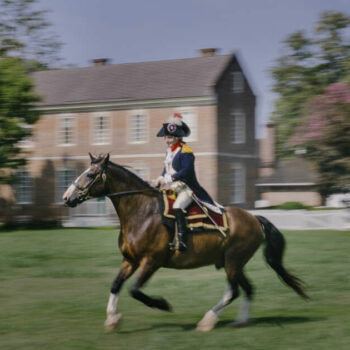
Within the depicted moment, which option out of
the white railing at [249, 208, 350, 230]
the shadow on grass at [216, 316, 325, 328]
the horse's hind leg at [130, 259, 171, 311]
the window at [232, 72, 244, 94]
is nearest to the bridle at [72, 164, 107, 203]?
the horse's hind leg at [130, 259, 171, 311]

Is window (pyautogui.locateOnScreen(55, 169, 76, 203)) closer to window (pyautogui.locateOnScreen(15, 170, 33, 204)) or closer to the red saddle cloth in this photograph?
window (pyautogui.locateOnScreen(15, 170, 33, 204))

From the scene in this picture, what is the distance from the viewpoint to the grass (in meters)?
7.38

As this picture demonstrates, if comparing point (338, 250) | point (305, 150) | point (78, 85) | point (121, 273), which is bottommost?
point (338, 250)

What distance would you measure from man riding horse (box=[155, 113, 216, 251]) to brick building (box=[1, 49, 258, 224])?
24720 mm

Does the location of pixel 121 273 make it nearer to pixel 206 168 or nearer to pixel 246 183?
pixel 206 168

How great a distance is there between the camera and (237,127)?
1423 inches

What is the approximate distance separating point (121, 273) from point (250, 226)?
6.79 ft

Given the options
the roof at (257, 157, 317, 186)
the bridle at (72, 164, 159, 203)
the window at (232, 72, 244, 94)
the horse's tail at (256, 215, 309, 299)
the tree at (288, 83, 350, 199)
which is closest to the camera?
the bridle at (72, 164, 159, 203)

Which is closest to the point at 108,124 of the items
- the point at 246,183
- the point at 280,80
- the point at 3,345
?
the point at 246,183

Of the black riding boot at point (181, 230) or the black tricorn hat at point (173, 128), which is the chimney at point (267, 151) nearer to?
the black tricorn hat at point (173, 128)

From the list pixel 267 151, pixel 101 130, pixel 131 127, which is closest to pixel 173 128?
pixel 131 127

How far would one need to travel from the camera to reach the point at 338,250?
1791 centimetres

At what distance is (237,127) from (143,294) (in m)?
29.0

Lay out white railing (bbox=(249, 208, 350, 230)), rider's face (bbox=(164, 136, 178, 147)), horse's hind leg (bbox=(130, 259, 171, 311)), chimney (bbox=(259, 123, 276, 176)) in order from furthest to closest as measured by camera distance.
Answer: chimney (bbox=(259, 123, 276, 176)) → white railing (bbox=(249, 208, 350, 230)) → rider's face (bbox=(164, 136, 178, 147)) → horse's hind leg (bbox=(130, 259, 171, 311))
